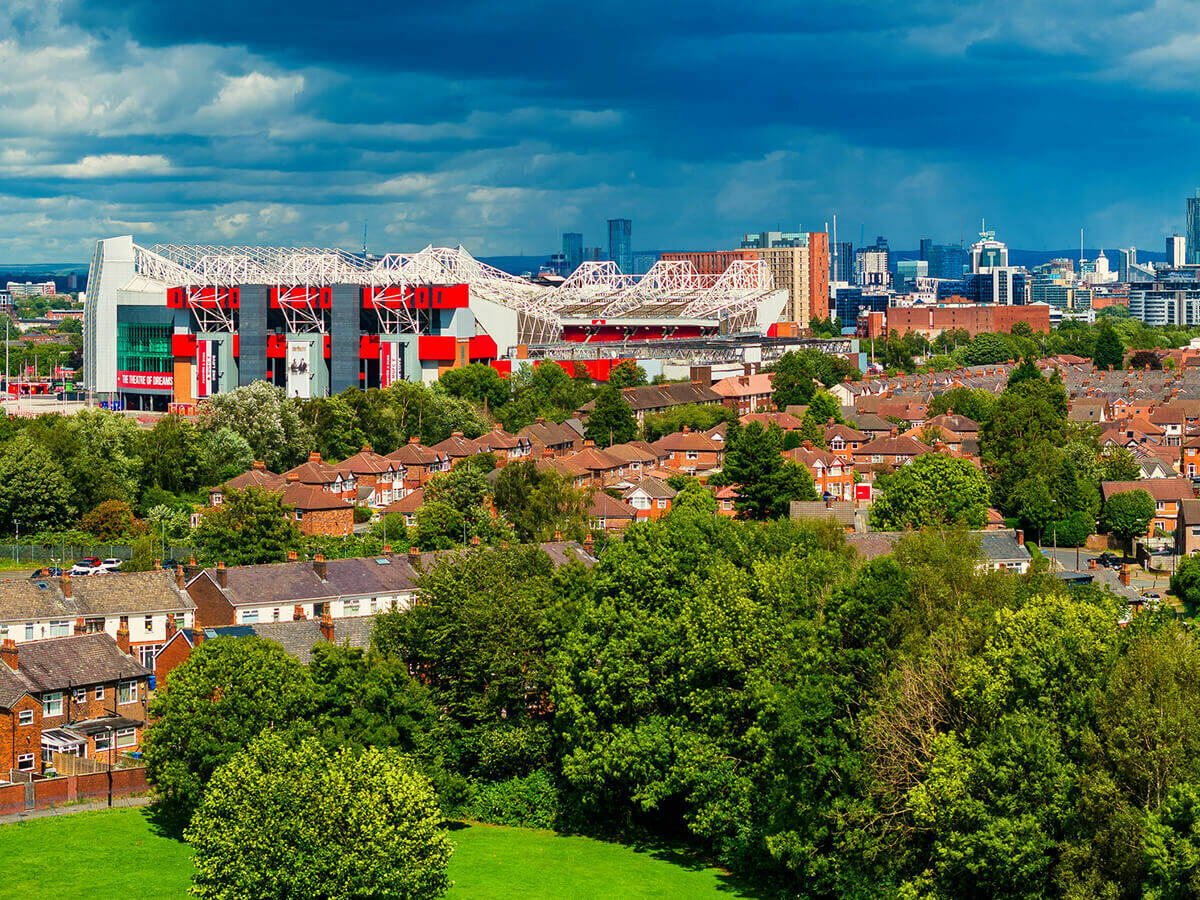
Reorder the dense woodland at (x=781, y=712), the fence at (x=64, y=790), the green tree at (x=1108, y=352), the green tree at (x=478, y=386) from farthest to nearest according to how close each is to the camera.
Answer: the green tree at (x=1108, y=352) < the green tree at (x=478, y=386) < the fence at (x=64, y=790) < the dense woodland at (x=781, y=712)

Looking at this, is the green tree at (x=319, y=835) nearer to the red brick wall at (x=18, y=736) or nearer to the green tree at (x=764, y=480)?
the red brick wall at (x=18, y=736)

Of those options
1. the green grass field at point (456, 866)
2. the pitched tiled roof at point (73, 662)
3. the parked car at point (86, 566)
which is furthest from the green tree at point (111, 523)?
the green grass field at point (456, 866)

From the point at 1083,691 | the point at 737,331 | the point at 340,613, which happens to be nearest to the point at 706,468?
the point at 340,613

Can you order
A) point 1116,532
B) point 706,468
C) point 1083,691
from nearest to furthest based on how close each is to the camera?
point 1083,691 → point 1116,532 → point 706,468

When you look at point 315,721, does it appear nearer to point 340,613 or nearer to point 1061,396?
point 340,613

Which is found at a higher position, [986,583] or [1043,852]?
[986,583]

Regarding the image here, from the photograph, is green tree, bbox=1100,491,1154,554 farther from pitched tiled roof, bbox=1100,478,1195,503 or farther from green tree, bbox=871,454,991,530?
green tree, bbox=871,454,991,530
